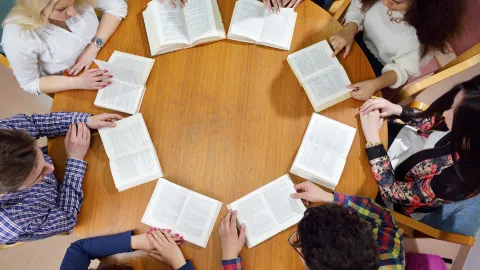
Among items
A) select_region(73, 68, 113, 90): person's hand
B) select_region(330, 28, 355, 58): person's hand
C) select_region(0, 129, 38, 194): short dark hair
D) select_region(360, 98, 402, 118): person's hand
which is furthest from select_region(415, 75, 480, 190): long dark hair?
select_region(0, 129, 38, 194): short dark hair

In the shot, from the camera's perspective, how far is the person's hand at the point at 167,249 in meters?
1.29

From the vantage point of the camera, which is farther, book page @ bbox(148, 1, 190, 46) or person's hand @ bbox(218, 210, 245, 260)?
book page @ bbox(148, 1, 190, 46)

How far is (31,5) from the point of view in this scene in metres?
1.35

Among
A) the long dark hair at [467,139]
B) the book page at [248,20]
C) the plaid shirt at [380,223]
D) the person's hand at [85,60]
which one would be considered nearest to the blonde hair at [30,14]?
the person's hand at [85,60]

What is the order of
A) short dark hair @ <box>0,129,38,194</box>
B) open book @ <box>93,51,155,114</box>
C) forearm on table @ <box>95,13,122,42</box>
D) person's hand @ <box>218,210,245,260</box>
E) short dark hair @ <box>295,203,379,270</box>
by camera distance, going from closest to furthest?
short dark hair @ <box>295,203,379,270</box> → short dark hair @ <box>0,129,38,194</box> → person's hand @ <box>218,210,245,260</box> → open book @ <box>93,51,155,114</box> → forearm on table @ <box>95,13,122,42</box>

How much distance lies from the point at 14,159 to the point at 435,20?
1.59m

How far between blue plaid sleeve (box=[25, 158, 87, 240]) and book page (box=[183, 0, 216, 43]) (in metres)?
0.69

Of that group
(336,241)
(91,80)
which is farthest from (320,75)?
(91,80)

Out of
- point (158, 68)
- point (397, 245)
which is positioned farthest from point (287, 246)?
point (158, 68)

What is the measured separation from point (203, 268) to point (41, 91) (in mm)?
988

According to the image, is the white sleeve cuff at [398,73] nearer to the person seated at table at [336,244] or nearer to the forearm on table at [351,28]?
the forearm on table at [351,28]

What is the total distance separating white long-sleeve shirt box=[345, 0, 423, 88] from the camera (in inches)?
61.7

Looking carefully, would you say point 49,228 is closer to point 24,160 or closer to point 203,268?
point 24,160

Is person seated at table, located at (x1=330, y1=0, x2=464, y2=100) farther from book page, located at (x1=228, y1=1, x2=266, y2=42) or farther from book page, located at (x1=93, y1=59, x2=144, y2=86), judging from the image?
book page, located at (x1=93, y1=59, x2=144, y2=86)
